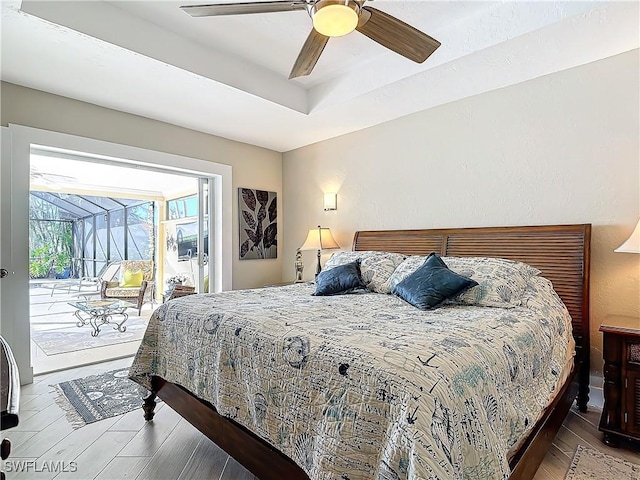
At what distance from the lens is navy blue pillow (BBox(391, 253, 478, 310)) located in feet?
7.20

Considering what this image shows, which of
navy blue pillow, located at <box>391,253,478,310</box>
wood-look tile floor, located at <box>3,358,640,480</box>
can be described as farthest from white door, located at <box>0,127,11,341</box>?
navy blue pillow, located at <box>391,253,478,310</box>

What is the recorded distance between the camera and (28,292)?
3.02m

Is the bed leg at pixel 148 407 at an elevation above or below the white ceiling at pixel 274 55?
below

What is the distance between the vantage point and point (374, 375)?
1.14 meters

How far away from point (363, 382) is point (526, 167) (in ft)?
8.42

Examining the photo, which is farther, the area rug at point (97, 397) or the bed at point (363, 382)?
the area rug at point (97, 397)

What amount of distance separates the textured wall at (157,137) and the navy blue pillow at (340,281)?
199 centimetres

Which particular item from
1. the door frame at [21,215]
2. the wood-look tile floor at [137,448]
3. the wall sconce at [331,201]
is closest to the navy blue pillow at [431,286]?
the wood-look tile floor at [137,448]

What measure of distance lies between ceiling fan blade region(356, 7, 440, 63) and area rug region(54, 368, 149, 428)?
104 inches

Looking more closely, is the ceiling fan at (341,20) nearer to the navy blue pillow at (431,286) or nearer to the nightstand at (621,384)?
the navy blue pillow at (431,286)

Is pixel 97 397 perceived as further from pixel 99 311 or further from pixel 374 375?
pixel 374 375

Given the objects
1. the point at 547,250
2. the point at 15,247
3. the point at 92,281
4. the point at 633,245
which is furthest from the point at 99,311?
the point at 633,245

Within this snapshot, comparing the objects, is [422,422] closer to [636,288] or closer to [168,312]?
[168,312]

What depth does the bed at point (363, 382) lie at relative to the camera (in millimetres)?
1061
